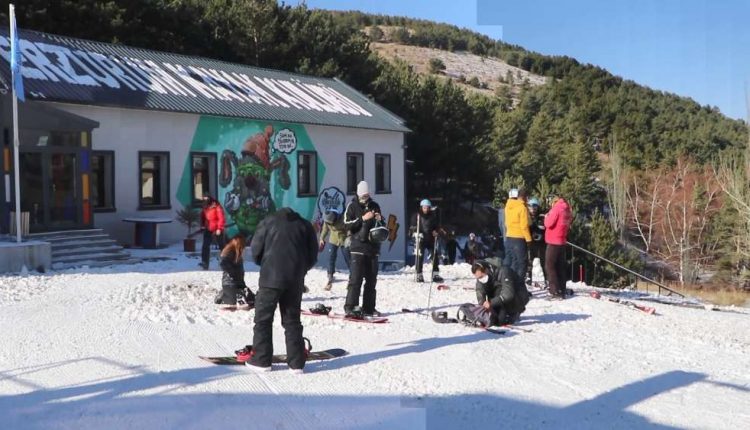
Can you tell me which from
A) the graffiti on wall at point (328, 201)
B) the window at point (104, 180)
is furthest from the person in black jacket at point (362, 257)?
the graffiti on wall at point (328, 201)

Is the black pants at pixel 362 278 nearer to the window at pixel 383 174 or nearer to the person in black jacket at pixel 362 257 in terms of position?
the person in black jacket at pixel 362 257

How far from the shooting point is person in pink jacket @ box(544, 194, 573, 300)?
12.3 m

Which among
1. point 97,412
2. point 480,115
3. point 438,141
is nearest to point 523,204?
point 97,412

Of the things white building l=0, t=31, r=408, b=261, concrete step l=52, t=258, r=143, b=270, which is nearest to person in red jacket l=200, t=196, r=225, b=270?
concrete step l=52, t=258, r=143, b=270

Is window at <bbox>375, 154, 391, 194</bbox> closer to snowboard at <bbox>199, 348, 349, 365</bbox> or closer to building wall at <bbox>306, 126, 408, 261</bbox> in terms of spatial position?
building wall at <bbox>306, 126, 408, 261</bbox>

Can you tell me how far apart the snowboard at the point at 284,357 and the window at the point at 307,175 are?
59.0 ft

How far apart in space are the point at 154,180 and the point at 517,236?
39.6 feet

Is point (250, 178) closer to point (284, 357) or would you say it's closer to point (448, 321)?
point (448, 321)

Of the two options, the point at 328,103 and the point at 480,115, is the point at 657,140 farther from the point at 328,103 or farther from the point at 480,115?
the point at 328,103

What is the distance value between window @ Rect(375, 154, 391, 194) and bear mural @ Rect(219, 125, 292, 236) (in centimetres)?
561

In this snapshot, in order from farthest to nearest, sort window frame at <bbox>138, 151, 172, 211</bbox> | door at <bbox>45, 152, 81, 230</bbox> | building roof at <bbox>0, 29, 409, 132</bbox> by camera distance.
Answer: window frame at <bbox>138, 151, 172, 211</bbox>, building roof at <bbox>0, 29, 409, 132</bbox>, door at <bbox>45, 152, 81, 230</bbox>

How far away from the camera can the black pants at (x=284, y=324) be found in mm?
6801

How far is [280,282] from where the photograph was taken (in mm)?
6746

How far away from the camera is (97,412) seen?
221 inches
